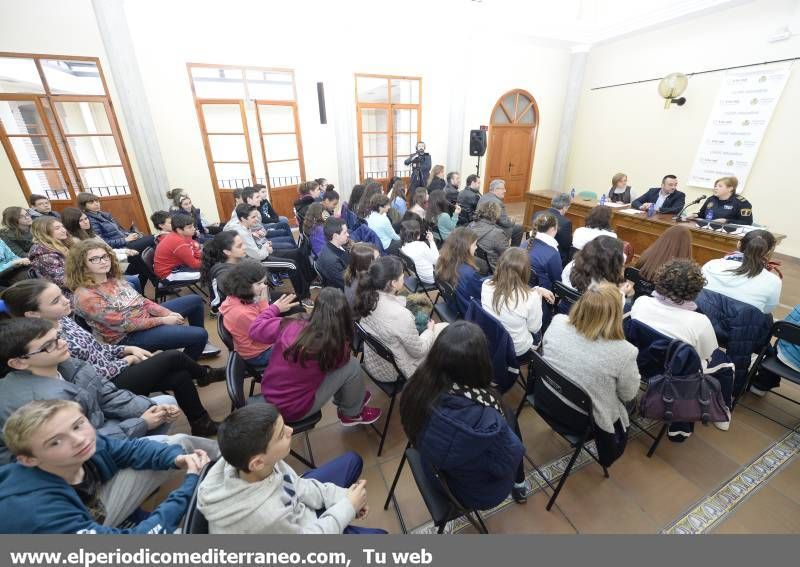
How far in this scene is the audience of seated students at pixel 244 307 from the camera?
2059 mm

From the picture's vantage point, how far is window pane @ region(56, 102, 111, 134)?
200 inches

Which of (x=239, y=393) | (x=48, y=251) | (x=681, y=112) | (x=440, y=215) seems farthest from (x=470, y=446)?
(x=681, y=112)

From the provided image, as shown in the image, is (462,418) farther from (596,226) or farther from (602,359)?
(596,226)

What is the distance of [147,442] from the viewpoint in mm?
1408

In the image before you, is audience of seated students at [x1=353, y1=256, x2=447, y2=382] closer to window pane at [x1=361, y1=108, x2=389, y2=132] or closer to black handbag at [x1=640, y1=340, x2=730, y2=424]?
black handbag at [x1=640, y1=340, x2=730, y2=424]

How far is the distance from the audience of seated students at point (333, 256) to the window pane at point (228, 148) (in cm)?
427

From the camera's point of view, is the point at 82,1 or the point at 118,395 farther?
the point at 82,1

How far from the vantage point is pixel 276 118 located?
6410mm

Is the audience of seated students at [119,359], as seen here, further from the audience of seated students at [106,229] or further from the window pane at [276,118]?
Result: the window pane at [276,118]

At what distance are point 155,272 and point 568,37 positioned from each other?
9268 millimetres

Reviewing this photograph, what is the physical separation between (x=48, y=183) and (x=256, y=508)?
6894 millimetres

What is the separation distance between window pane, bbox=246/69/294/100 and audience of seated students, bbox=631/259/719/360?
663cm

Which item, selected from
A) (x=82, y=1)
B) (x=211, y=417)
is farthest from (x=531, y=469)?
(x=82, y=1)

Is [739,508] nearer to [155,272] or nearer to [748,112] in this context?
[155,272]
